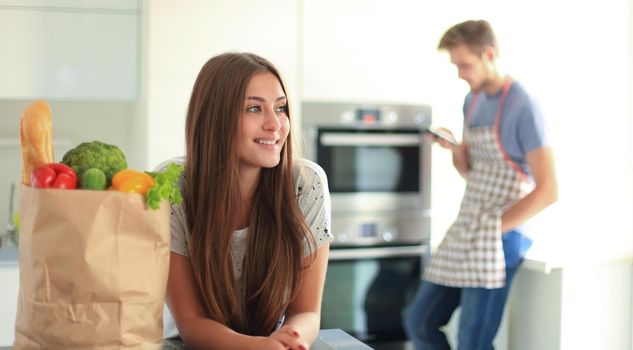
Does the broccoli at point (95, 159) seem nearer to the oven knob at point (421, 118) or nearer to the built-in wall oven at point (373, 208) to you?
the built-in wall oven at point (373, 208)

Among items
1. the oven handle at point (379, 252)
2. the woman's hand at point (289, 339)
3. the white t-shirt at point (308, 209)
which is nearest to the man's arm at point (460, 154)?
the oven handle at point (379, 252)

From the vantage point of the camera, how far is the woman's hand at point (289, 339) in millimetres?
1250

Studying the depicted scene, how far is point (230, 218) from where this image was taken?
1459 mm

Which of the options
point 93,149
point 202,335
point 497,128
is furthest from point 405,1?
point 93,149

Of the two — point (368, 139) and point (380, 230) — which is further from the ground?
point (368, 139)

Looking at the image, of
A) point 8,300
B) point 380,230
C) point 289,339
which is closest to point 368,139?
point 380,230

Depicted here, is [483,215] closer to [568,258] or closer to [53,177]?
[568,258]

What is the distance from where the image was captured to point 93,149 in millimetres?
1045

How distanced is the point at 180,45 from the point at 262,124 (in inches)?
63.3

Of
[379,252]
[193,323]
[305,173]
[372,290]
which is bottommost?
[372,290]

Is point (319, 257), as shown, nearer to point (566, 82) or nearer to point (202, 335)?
point (202, 335)

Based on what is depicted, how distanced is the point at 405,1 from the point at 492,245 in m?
1.03

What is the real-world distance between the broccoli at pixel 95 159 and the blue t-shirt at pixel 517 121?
1831 millimetres

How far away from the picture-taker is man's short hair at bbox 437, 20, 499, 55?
107 inches
